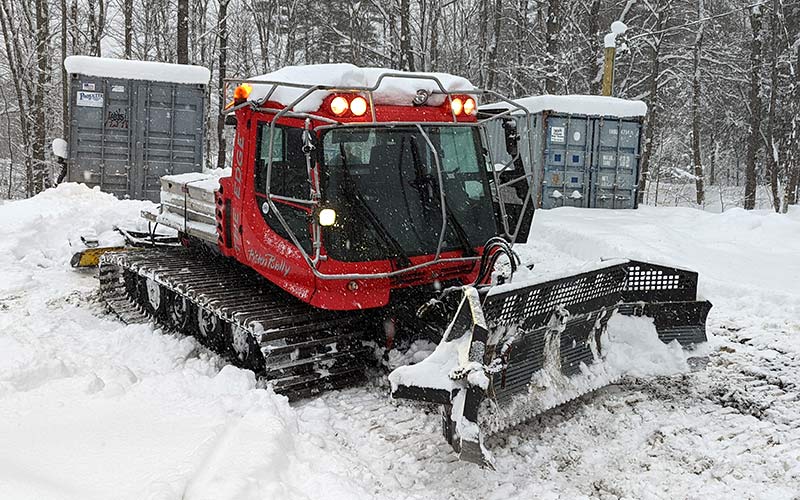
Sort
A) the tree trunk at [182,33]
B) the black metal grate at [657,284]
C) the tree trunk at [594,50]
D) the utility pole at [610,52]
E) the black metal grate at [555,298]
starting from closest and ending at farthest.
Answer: the black metal grate at [555,298] → the black metal grate at [657,284] → the utility pole at [610,52] → the tree trunk at [182,33] → the tree trunk at [594,50]

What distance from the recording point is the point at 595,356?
17.4 ft

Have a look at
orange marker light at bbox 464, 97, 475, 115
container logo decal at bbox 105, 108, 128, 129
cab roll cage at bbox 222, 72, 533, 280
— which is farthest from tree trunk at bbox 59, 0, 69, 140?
orange marker light at bbox 464, 97, 475, 115

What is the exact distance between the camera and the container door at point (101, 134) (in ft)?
45.4

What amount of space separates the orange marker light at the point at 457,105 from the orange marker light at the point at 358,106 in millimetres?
897

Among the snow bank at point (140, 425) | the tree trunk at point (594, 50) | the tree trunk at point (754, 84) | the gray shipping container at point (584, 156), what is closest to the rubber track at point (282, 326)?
the snow bank at point (140, 425)

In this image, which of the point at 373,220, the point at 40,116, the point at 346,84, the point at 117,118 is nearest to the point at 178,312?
the point at 373,220

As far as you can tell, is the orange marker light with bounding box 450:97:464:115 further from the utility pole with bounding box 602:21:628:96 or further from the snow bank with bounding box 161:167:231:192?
the utility pole with bounding box 602:21:628:96

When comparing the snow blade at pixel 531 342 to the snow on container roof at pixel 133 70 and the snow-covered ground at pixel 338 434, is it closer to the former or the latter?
the snow-covered ground at pixel 338 434

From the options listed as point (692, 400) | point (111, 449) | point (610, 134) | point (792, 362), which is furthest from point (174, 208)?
point (610, 134)

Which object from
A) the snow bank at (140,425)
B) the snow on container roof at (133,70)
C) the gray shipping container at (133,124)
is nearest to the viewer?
the snow bank at (140,425)

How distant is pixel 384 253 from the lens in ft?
17.3

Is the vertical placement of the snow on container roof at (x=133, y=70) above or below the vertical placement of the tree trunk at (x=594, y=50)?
below

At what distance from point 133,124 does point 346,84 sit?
A: 10365 mm

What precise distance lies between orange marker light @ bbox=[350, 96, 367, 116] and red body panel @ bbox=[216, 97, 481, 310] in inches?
1.8
